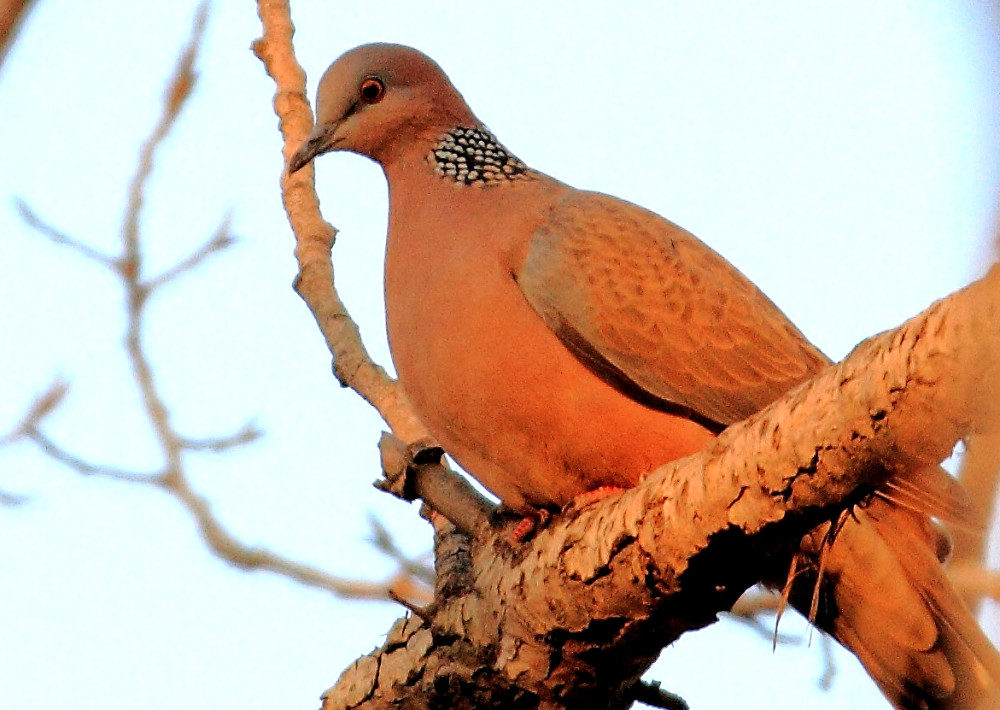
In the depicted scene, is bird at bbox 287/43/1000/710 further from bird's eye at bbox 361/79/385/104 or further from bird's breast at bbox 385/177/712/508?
bird's eye at bbox 361/79/385/104

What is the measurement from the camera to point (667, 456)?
13.0 ft

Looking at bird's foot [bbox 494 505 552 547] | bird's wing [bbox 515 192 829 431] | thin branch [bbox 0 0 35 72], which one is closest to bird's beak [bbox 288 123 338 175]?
bird's wing [bbox 515 192 829 431]

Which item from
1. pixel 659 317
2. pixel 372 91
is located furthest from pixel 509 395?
pixel 372 91

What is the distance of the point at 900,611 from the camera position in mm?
3812

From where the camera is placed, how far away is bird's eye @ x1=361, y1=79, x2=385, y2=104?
5.00m

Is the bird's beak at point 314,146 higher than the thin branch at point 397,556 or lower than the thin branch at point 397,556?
higher

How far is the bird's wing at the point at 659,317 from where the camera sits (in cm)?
407

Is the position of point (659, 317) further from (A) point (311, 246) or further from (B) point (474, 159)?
(A) point (311, 246)

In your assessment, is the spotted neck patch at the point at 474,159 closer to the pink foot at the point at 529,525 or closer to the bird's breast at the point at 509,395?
the bird's breast at the point at 509,395

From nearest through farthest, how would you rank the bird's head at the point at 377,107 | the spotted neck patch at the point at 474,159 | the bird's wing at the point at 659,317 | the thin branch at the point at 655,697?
the thin branch at the point at 655,697 < the bird's wing at the point at 659,317 < the spotted neck patch at the point at 474,159 < the bird's head at the point at 377,107

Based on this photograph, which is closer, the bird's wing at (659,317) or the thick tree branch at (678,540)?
the thick tree branch at (678,540)

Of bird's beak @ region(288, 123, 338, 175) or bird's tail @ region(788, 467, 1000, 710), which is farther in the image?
bird's beak @ region(288, 123, 338, 175)

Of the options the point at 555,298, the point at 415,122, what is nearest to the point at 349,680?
the point at 555,298

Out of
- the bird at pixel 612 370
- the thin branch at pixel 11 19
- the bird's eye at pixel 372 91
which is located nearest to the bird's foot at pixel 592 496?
the bird at pixel 612 370
